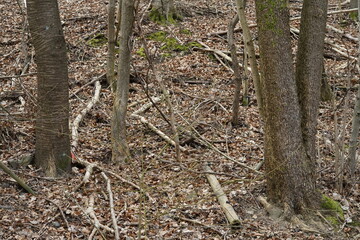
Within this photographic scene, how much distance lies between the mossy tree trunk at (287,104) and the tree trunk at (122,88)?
100 inches

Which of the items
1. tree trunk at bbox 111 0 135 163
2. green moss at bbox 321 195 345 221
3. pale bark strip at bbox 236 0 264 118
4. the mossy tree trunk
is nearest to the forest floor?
green moss at bbox 321 195 345 221

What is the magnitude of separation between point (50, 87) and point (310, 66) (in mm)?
3711

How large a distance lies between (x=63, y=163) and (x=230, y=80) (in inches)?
224

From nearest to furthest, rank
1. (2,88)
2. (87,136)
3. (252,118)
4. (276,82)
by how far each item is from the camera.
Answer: (276,82) → (87,136) → (252,118) → (2,88)

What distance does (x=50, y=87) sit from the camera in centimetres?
686

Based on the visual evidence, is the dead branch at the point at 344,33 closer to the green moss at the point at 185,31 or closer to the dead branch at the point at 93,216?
the green moss at the point at 185,31

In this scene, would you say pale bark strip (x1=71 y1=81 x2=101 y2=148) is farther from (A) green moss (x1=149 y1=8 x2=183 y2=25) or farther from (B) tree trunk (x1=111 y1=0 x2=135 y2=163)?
(A) green moss (x1=149 y1=8 x2=183 y2=25)

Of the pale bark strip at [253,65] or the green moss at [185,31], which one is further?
the green moss at [185,31]

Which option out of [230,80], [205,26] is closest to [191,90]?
[230,80]

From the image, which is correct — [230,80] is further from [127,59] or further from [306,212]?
[306,212]

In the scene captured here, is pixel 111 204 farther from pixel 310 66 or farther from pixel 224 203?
pixel 310 66

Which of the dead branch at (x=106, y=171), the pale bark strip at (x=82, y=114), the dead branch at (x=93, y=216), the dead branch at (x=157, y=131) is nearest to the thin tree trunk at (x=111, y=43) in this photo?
the pale bark strip at (x=82, y=114)

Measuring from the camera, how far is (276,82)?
19.8ft

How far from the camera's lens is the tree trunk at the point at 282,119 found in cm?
600
